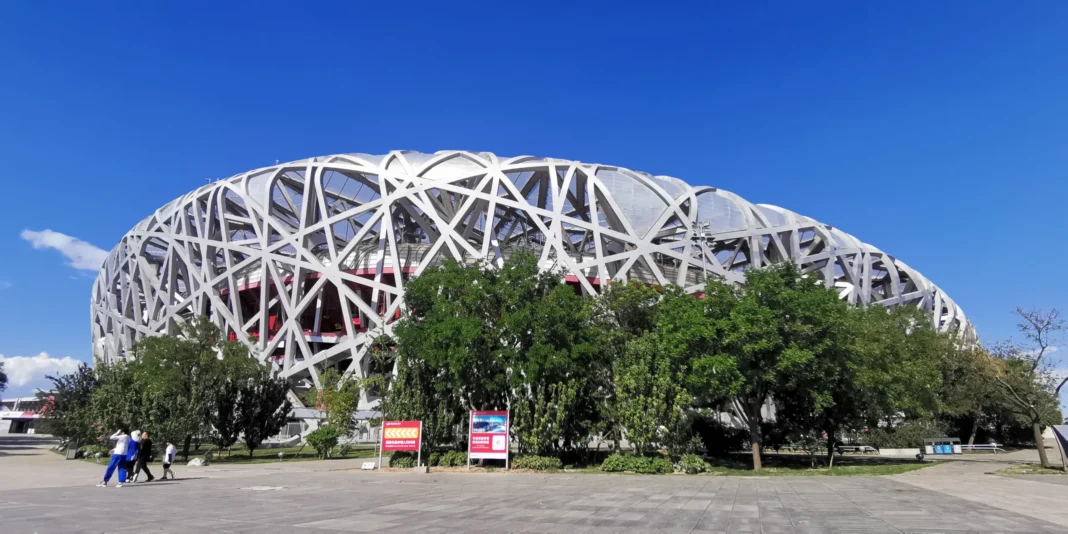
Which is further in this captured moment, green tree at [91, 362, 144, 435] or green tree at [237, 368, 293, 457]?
green tree at [237, 368, 293, 457]

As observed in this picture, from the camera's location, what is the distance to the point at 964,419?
49375 millimetres

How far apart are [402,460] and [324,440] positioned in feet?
25.9

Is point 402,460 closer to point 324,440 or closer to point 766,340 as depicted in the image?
point 324,440

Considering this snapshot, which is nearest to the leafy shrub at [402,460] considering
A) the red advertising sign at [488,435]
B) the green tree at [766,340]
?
the red advertising sign at [488,435]

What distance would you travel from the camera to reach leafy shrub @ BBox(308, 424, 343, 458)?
93.6ft

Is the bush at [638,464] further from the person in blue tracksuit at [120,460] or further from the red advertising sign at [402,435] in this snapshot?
the person in blue tracksuit at [120,460]

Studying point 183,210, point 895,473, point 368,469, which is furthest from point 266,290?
point 895,473

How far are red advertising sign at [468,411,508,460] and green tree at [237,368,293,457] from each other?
A: 14.2 meters

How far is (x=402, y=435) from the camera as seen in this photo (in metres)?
22.1

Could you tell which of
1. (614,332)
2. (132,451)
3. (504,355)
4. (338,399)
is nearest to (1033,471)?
(614,332)

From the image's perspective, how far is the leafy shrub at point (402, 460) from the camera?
74.3 ft

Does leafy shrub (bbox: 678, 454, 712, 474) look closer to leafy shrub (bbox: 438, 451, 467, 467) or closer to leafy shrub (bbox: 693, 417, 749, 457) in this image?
leafy shrub (bbox: 693, 417, 749, 457)

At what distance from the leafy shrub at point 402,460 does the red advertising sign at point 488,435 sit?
2.81 meters

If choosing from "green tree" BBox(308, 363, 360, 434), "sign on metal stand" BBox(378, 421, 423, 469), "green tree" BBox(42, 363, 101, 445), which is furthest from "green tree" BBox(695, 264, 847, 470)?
"green tree" BBox(42, 363, 101, 445)
